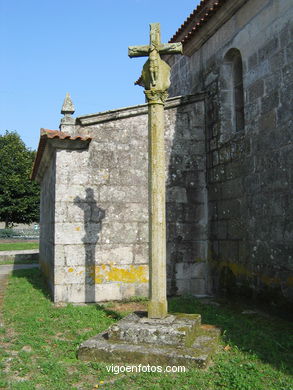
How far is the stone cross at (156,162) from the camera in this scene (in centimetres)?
448

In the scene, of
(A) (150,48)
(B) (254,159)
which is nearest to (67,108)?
(A) (150,48)

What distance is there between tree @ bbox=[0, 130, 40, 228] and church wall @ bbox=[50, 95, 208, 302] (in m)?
25.0

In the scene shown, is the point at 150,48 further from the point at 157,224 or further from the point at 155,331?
the point at 155,331

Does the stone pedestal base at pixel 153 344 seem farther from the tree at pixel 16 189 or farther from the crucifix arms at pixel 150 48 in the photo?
the tree at pixel 16 189

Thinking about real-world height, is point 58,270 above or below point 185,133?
→ below

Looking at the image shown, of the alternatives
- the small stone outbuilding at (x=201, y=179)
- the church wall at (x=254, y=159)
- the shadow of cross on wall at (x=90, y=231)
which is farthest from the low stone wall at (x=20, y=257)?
the church wall at (x=254, y=159)

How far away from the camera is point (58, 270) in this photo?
21.9 ft

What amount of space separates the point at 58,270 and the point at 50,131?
2438 mm

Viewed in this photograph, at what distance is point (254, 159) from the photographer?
6293 mm

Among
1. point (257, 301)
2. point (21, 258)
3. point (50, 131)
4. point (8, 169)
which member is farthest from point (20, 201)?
point (257, 301)

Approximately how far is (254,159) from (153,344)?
3.50 meters

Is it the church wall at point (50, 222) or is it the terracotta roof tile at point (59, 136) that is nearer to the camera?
the terracotta roof tile at point (59, 136)

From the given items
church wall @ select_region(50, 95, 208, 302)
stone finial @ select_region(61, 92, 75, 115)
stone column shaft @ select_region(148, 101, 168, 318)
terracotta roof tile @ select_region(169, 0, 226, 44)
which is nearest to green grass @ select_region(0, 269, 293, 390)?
church wall @ select_region(50, 95, 208, 302)

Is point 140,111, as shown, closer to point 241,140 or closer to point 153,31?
point 241,140
